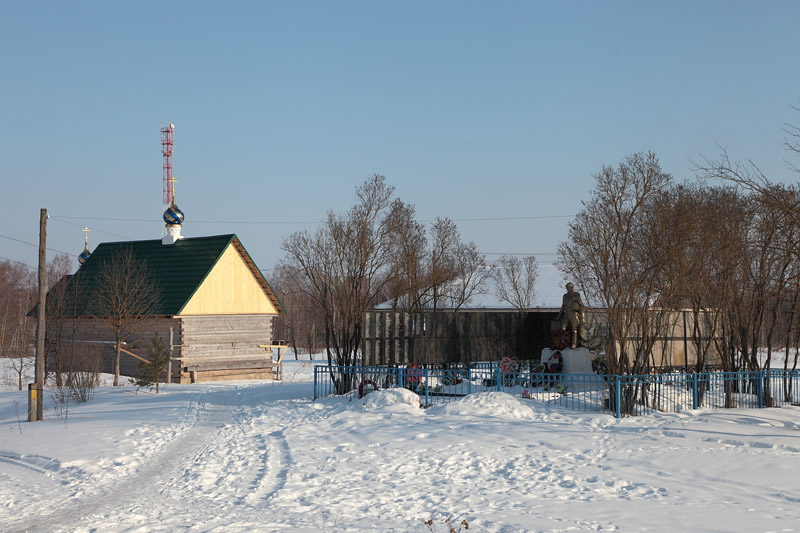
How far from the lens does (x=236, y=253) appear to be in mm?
35594

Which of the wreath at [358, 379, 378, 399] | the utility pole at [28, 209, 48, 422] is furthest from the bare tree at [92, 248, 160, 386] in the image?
the wreath at [358, 379, 378, 399]

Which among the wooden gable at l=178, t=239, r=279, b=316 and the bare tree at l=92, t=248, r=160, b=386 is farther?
the wooden gable at l=178, t=239, r=279, b=316

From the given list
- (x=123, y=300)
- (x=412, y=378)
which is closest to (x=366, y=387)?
(x=412, y=378)

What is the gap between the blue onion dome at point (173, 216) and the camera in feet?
125

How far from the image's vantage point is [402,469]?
12172mm

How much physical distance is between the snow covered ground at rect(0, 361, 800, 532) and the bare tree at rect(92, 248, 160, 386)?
37.9 feet

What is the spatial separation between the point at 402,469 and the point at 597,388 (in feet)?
32.1

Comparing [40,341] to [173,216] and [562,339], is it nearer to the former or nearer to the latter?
[562,339]

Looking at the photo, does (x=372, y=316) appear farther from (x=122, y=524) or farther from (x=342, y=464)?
(x=122, y=524)

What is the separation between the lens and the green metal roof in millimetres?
33094

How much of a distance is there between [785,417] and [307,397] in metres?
13.3

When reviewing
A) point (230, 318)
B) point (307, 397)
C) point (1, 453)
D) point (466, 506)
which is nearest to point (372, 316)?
point (307, 397)

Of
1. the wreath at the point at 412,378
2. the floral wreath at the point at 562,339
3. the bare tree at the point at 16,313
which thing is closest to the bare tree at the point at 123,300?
the bare tree at the point at 16,313

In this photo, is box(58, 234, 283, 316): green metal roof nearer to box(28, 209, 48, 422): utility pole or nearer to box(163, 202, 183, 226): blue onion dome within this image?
box(163, 202, 183, 226): blue onion dome
